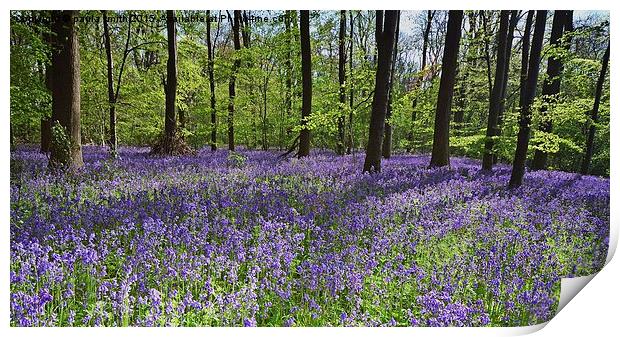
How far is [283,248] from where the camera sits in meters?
3.52

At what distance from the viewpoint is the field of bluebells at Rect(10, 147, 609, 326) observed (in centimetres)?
288

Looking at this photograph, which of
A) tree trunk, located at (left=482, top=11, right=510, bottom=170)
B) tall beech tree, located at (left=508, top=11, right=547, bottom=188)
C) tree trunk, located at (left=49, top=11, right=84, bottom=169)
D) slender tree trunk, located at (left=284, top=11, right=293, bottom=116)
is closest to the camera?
tall beech tree, located at (left=508, top=11, right=547, bottom=188)

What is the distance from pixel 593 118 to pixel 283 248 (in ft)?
13.1

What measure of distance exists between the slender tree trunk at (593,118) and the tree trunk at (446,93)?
89.7 inches

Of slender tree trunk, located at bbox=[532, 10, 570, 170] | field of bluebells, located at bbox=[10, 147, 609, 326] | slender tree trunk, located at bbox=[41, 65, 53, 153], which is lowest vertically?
field of bluebells, located at bbox=[10, 147, 609, 326]

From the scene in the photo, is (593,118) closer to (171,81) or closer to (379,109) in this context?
(379,109)

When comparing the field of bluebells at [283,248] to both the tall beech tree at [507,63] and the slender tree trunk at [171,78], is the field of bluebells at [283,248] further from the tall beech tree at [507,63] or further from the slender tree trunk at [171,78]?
the tall beech tree at [507,63]

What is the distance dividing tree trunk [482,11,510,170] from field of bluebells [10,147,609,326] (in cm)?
112

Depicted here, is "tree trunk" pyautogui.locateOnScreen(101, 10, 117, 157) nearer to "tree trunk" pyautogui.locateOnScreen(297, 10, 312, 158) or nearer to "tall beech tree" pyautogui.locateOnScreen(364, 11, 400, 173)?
"tree trunk" pyautogui.locateOnScreen(297, 10, 312, 158)

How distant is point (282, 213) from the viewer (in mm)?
4363

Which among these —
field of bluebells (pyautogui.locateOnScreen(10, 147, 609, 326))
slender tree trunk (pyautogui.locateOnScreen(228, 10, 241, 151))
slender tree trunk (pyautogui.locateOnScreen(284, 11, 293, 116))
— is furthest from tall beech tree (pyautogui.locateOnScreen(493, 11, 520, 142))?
slender tree trunk (pyautogui.locateOnScreen(228, 10, 241, 151))

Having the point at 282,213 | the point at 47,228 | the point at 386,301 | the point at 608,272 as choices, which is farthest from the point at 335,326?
the point at 608,272

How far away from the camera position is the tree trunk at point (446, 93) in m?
6.98
